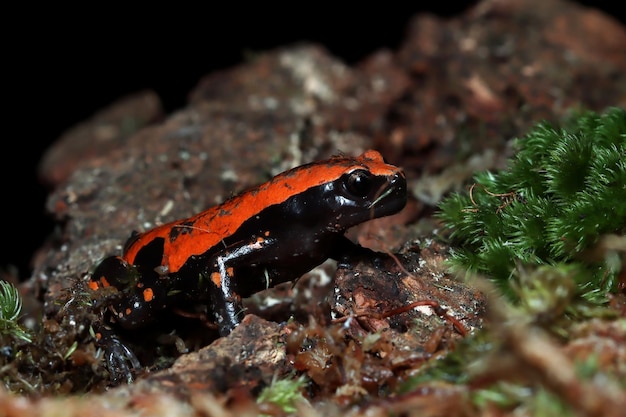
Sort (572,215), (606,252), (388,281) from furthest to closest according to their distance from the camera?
(388,281) → (572,215) → (606,252)

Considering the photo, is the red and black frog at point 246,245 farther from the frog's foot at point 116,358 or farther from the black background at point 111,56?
the black background at point 111,56

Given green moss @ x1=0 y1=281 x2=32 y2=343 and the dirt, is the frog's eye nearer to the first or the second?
the dirt

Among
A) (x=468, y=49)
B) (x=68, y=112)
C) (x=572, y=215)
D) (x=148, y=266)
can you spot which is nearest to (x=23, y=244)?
(x=68, y=112)

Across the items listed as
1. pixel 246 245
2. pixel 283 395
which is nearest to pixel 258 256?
pixel 246 245

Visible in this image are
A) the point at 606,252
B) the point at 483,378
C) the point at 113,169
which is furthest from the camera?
the point at 113,169

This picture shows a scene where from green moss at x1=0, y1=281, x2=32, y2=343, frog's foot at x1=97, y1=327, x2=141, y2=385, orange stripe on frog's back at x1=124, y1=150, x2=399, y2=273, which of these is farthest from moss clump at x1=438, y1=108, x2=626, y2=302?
green moss at x1=0, y1=281, x2=32, y2=343

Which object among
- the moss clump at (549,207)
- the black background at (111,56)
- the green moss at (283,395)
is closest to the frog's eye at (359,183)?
the moss clump at (549,207)

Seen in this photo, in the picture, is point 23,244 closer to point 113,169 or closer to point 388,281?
point 113,169

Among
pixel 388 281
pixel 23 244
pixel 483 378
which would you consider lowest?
pixel 23 244
